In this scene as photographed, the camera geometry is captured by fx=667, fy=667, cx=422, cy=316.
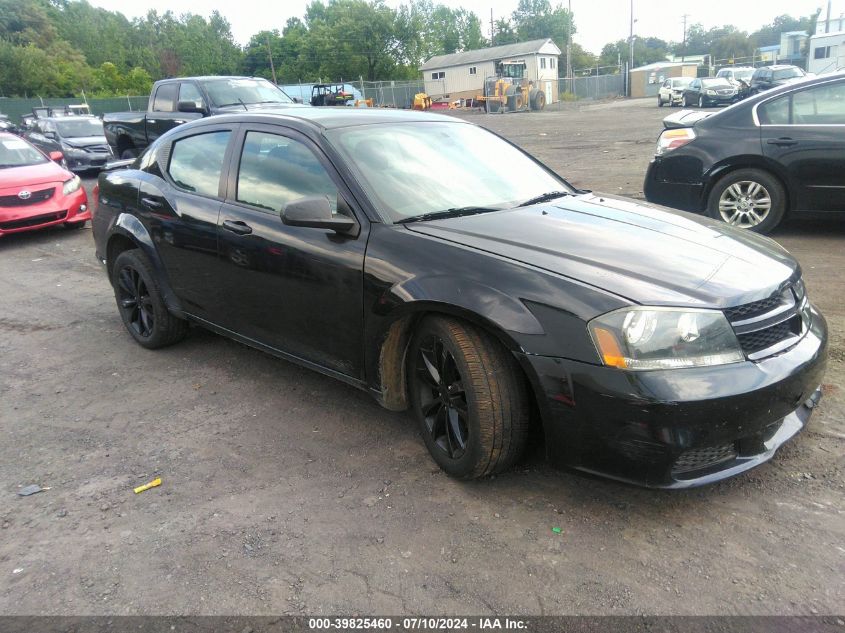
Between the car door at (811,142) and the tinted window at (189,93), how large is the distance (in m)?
9.19

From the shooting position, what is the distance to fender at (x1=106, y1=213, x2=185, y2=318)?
445 centimetres

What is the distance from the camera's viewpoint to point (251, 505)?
9.53 ft

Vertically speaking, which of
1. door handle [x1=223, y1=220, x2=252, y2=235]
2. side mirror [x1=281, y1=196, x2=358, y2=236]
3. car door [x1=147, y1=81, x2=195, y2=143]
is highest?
car door [x1=147, y1=81, x2=195, y2=143]

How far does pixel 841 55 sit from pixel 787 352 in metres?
43.6

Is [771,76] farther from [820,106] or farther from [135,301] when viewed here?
[135,301]

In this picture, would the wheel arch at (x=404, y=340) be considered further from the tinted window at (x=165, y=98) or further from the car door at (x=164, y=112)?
the tinted window at (x=165, y=98)

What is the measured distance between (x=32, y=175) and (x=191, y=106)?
2.89 meters

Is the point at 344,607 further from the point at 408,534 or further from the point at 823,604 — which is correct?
the point at 823,604

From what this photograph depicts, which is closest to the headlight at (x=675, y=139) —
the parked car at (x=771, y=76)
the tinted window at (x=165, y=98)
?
the tinted window at (x=165, y=98)

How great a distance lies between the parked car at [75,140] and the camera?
15.5 meters

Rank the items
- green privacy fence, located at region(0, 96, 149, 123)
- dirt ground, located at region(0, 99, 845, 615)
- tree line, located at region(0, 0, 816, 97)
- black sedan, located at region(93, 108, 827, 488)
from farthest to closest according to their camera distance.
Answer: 1. tree line, located at region(0, 0, 816, 97)
2. green privacy fence, located at region(0, 96, 149, 123)
3. black sedan, located at region(93, 108, 827, 488)
4. dirt ground, located at region(0, 99, 845, 615)

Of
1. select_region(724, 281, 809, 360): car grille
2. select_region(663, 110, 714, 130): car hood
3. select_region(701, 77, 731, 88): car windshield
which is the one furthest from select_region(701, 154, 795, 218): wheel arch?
select_region(701, 77, 731, 88): car windshield

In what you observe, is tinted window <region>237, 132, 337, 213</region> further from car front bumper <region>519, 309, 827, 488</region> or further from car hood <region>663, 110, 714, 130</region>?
car hood <region>663, 110, 714, 130</region>

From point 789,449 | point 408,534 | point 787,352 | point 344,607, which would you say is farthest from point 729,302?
point 344,607
